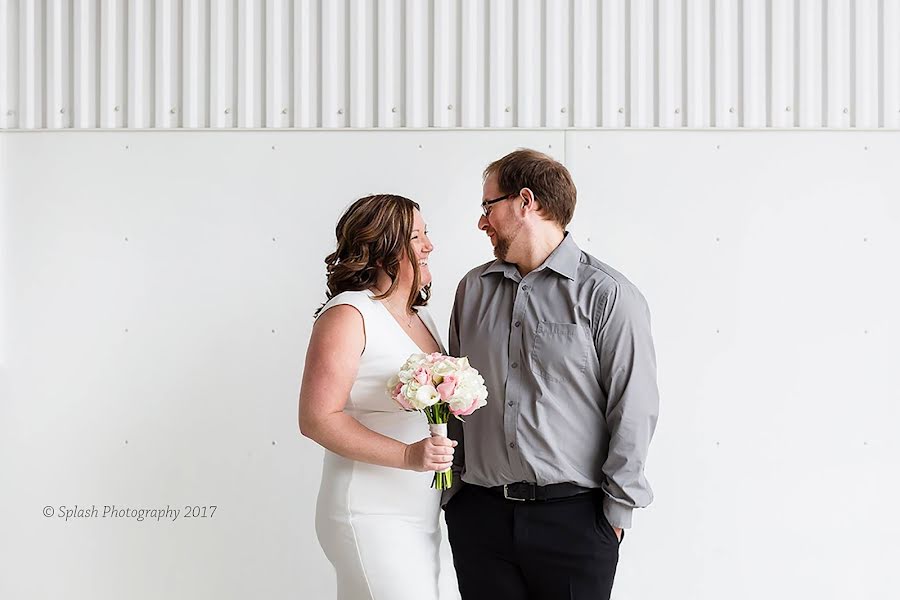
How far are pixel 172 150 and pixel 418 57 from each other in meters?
0.97

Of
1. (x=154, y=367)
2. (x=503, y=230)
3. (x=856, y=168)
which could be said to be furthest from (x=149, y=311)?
(x=856, y=168)

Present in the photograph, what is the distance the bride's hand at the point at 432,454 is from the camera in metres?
Answer: 1.87

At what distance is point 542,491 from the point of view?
6.40 ft

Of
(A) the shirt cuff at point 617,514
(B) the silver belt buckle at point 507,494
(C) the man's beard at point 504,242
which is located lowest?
(A) the shirt cuff at point 617,514

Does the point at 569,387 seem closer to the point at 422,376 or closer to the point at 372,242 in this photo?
the point at 422,376

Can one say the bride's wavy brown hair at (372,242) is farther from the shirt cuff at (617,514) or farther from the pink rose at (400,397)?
the shirt cuff at (617,514)

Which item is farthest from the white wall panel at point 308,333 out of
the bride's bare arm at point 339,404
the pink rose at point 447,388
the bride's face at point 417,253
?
the pink rose at point 447,388

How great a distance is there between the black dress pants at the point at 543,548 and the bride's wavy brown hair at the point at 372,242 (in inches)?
25.1

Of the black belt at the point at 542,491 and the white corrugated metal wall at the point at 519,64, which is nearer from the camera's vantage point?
the black belt at the point at 542,491

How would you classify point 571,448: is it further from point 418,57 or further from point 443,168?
point 418,57

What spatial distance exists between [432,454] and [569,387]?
40 cm

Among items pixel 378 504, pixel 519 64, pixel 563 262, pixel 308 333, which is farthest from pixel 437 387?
pixel 519 64

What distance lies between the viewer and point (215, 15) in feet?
9.60


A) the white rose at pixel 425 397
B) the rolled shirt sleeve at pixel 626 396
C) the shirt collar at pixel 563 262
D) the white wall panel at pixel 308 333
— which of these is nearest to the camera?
the white rose at pixel 425 397
